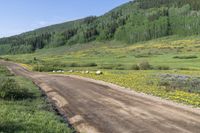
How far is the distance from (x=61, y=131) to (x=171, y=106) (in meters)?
8.62

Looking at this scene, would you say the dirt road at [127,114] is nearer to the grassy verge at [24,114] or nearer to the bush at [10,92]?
the grassy verge at [24,114]

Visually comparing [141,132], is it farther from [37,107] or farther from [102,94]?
[102,94]

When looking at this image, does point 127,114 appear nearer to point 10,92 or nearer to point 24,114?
point 24,114

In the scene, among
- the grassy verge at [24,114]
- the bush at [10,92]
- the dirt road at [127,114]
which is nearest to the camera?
the grassy verge at [24,114]

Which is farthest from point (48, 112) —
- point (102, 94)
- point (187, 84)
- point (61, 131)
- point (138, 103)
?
point (187, 84)

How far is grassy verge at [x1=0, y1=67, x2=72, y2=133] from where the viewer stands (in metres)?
15.7

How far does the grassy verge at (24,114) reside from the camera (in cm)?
1567

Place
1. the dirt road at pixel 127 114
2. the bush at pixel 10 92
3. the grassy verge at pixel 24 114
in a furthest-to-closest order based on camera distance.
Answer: the bush at pixel 10 92
the dirt road at pixel 127 114
the grassy verge at pixel 24 114

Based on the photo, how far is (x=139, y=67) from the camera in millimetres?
70062

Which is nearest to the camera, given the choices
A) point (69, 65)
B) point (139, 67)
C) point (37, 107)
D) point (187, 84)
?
point (37, 107)

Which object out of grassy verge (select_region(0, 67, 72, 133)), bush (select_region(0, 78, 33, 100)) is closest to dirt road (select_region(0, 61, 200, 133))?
grassy verge (select_region(0, 67, 72, 133))

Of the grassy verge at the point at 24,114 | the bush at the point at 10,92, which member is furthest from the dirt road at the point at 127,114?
the bush at the point at 10,92

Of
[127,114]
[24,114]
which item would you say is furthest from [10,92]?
[127,114]

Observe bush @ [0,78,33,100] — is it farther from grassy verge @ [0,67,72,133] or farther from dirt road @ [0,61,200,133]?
dirt road @ [0,61,200,133]
